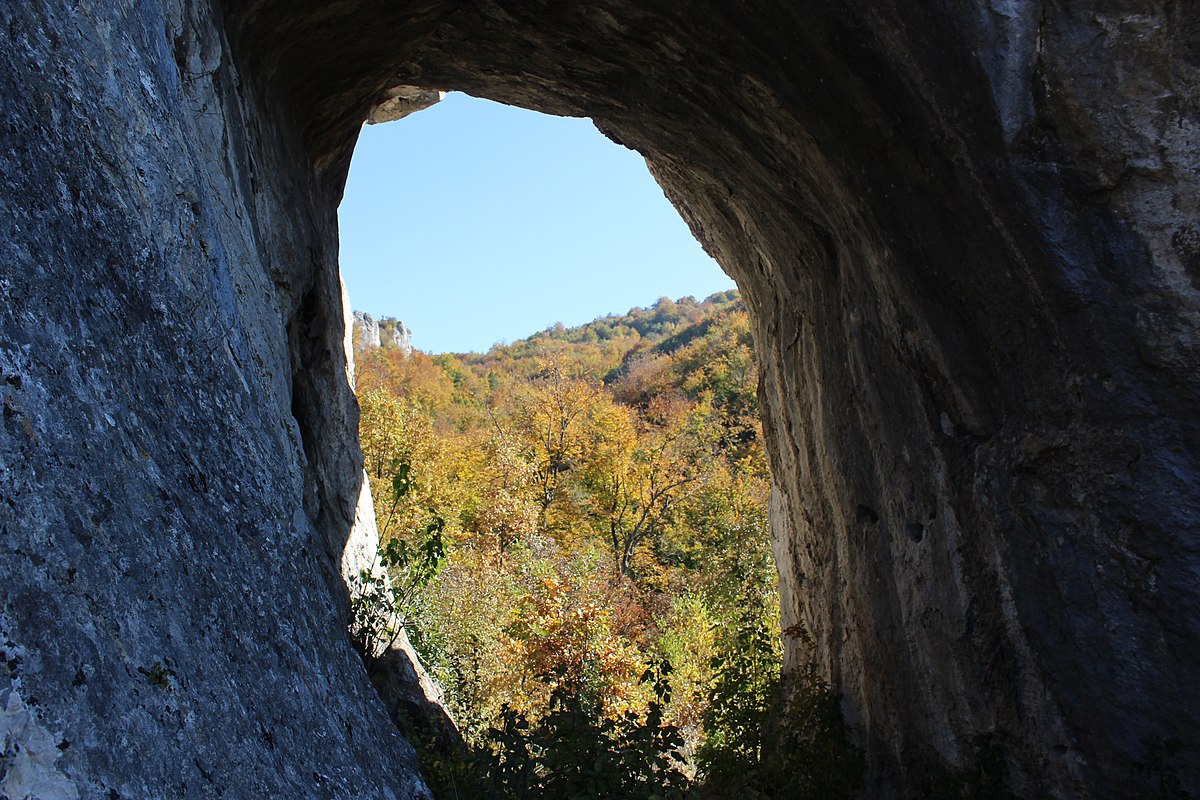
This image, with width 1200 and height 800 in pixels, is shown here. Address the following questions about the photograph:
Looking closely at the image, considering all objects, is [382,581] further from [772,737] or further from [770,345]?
[770,345]

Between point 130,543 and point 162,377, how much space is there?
1.95 feet

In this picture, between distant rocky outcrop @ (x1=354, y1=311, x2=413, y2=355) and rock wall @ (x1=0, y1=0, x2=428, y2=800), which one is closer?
rock wall @ (x1=0, y1=0, x2=428, y2=800)

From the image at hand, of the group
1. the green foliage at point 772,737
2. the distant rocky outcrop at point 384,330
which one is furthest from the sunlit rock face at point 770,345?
the distant rocky outcrop at point 384,330

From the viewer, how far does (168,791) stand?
6.16 ft

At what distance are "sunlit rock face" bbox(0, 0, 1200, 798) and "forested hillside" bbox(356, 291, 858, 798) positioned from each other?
3.67 ft

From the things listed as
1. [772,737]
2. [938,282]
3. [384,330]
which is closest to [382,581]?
[772,737]

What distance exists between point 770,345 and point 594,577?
9.96m

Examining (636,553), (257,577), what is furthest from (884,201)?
(636,553)

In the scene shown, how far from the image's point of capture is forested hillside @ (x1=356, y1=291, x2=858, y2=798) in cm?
549

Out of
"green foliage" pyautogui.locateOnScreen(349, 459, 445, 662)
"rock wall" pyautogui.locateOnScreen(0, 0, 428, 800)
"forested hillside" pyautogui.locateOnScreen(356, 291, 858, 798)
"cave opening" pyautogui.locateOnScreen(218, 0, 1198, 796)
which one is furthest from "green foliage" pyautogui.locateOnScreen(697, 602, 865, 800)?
"rock wall" pyautogui.locateOnScreen(0, 0, 428, 800)

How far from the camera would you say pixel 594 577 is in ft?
56.2

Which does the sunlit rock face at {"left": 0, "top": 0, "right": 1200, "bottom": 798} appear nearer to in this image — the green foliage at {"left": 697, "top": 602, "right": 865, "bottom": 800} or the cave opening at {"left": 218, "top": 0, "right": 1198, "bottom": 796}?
the cave opening at {"left": 218, "top": 0, "right": 1198, "bottom": 796}

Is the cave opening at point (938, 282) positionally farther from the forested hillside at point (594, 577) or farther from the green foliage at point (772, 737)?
the forested hillside at point (594, 577)

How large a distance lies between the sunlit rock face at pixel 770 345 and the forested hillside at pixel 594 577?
44.1 inches
